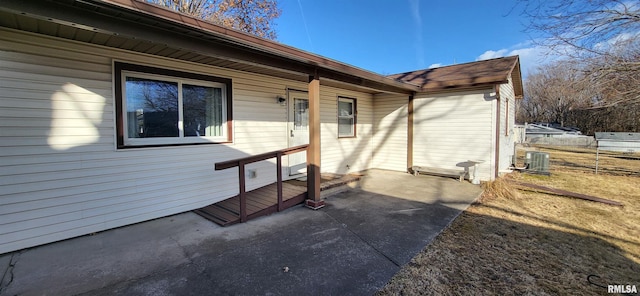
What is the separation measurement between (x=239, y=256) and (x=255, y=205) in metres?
1.48

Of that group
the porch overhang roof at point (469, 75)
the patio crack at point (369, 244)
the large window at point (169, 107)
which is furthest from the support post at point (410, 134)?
the large window at point (169, 107)

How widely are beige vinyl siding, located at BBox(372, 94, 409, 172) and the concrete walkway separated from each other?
3.65 m

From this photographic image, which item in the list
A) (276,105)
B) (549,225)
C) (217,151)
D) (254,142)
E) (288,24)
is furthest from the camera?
(288,24)

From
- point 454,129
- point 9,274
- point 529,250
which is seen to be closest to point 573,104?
point 454,129

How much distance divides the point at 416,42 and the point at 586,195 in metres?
15.5

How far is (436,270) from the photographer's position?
104 inches

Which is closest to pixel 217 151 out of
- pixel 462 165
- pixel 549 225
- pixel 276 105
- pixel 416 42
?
pixel 276 105

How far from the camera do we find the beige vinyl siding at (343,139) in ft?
23.1

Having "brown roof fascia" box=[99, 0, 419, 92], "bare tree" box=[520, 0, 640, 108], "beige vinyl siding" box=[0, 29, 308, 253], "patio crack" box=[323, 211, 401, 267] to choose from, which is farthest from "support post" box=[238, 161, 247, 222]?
"bare tree" box=[520, 0, 640, 108]

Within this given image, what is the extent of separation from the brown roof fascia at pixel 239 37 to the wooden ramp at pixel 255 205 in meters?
2.26

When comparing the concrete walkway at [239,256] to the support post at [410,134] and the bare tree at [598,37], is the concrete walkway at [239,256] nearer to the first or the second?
the support post at [410,134]

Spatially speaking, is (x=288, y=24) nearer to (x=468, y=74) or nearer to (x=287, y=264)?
(x=468, y=74)

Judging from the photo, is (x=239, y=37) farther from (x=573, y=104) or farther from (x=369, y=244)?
(x=573, y=104)

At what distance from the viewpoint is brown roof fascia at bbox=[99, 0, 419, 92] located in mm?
2443
